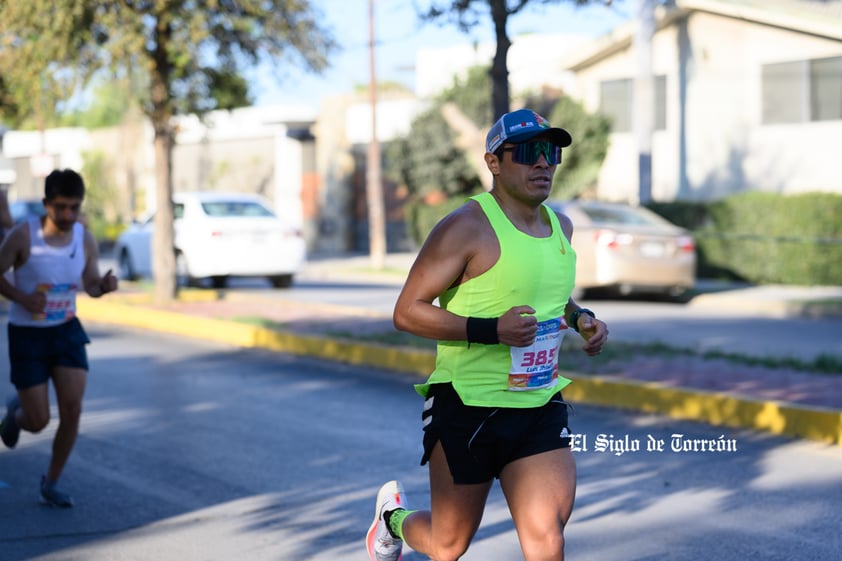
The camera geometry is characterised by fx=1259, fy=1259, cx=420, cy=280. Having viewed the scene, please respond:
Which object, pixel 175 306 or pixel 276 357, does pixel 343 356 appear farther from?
pixel 175 306

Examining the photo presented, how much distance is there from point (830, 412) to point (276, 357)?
6.37m

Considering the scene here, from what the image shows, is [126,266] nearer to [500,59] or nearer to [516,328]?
A: [500,59]

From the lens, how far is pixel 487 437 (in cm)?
418

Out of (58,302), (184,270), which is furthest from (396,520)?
(184,270)

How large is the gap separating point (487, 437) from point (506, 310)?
43 centimetres

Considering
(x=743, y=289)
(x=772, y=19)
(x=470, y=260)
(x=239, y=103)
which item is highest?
(x=772, y=19)

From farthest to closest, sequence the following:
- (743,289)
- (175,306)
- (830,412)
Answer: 1. (743,289)
2. (175,306)
3. (830,412)

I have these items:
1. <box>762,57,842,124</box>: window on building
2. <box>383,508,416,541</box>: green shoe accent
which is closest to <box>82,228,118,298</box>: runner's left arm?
<box>383,508,416,541</box>: green shoe accent

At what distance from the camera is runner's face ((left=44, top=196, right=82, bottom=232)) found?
21.9 ft

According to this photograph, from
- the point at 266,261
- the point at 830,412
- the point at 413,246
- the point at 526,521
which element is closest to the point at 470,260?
the point at 526,521

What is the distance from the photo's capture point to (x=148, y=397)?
33.9 ft

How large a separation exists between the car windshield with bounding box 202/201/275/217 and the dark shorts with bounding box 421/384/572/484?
17.0 m

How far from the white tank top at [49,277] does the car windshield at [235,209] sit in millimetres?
13985

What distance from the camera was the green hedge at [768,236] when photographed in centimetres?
2084
